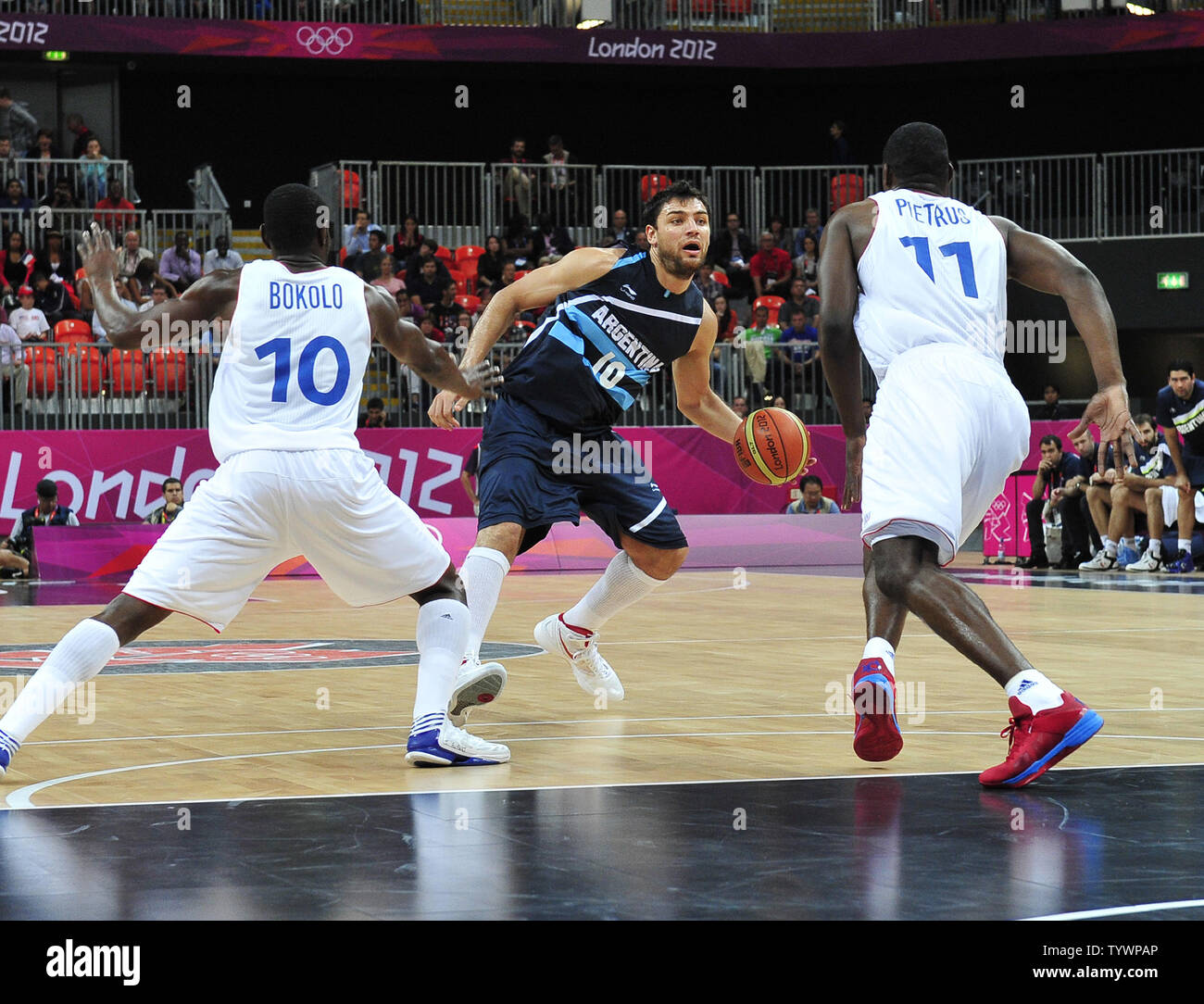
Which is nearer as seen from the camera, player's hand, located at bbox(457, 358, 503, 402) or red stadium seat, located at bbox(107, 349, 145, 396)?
player's hand, located at bbox(457, 358, 503, 402)

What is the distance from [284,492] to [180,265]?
719 inches

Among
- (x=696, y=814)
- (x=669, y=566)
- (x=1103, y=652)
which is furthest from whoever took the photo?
(x=1103, y=652)

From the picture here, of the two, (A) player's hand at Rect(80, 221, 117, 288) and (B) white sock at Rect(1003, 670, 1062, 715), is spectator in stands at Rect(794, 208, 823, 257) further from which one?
(B) white sock at Rect(1003, 670, 1062, 715)

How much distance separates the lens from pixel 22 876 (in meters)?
3.89

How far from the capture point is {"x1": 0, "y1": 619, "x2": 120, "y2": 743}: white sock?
5.32 metres

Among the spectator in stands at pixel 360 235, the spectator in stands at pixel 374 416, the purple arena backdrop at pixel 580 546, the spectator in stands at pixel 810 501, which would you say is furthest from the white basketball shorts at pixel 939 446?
the spectator in stands at pixel 360 235

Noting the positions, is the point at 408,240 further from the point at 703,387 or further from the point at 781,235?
the point at 703,387

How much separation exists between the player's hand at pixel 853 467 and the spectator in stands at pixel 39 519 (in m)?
14.1

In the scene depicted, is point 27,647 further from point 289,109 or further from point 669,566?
point 289,109

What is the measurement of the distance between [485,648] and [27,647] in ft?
9.10

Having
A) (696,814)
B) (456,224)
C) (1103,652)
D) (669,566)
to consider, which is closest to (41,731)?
(669,566)

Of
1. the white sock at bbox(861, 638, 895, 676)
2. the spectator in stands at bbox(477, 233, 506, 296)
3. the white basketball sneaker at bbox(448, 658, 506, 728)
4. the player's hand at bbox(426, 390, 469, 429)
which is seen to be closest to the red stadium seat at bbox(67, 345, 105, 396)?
the spectator in stands at bbox(477, 233, 506, 296)
